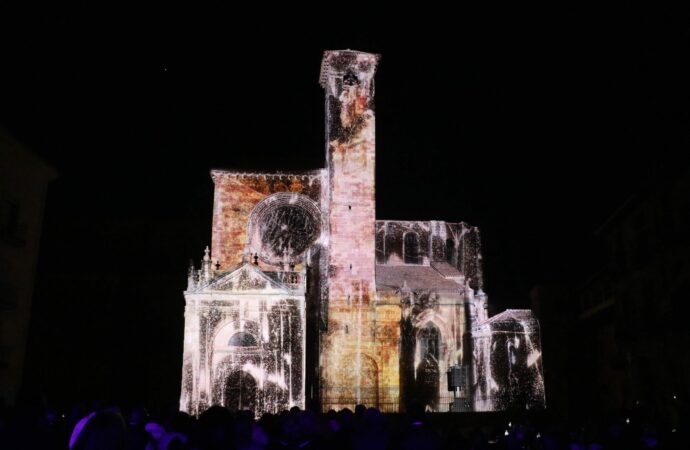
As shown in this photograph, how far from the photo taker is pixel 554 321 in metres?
39.2

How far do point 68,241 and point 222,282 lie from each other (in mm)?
17445

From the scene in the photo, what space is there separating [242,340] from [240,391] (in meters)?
1.99

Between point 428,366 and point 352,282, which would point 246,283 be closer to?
point 352,282

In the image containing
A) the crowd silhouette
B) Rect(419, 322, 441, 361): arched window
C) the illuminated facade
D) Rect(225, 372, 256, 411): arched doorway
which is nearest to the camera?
the crowd silhouette

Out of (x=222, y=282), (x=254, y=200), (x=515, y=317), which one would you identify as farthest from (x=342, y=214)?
(x=515, y=317)

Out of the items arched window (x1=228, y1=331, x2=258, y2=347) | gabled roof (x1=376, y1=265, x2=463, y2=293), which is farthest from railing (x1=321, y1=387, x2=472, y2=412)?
gabled roof (x1=376, y1=265, x2=463, y2=293)

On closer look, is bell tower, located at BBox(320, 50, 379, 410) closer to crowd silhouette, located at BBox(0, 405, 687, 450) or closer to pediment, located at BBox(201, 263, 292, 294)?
pediment, located at BBox(201, 263, 292, 294)

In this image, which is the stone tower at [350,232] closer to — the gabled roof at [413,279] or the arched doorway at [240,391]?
the gabled roof at [413,279]

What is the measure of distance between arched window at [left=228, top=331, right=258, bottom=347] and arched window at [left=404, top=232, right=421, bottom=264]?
12.4 m

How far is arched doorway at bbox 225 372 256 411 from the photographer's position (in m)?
27.0

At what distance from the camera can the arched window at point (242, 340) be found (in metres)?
27.6

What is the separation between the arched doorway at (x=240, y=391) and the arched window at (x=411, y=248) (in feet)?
43.5

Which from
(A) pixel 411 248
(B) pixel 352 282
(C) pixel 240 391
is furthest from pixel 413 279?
(C) pixel 240 391

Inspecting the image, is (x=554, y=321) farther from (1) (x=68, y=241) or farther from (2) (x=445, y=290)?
(1) (x=68, y=241)
